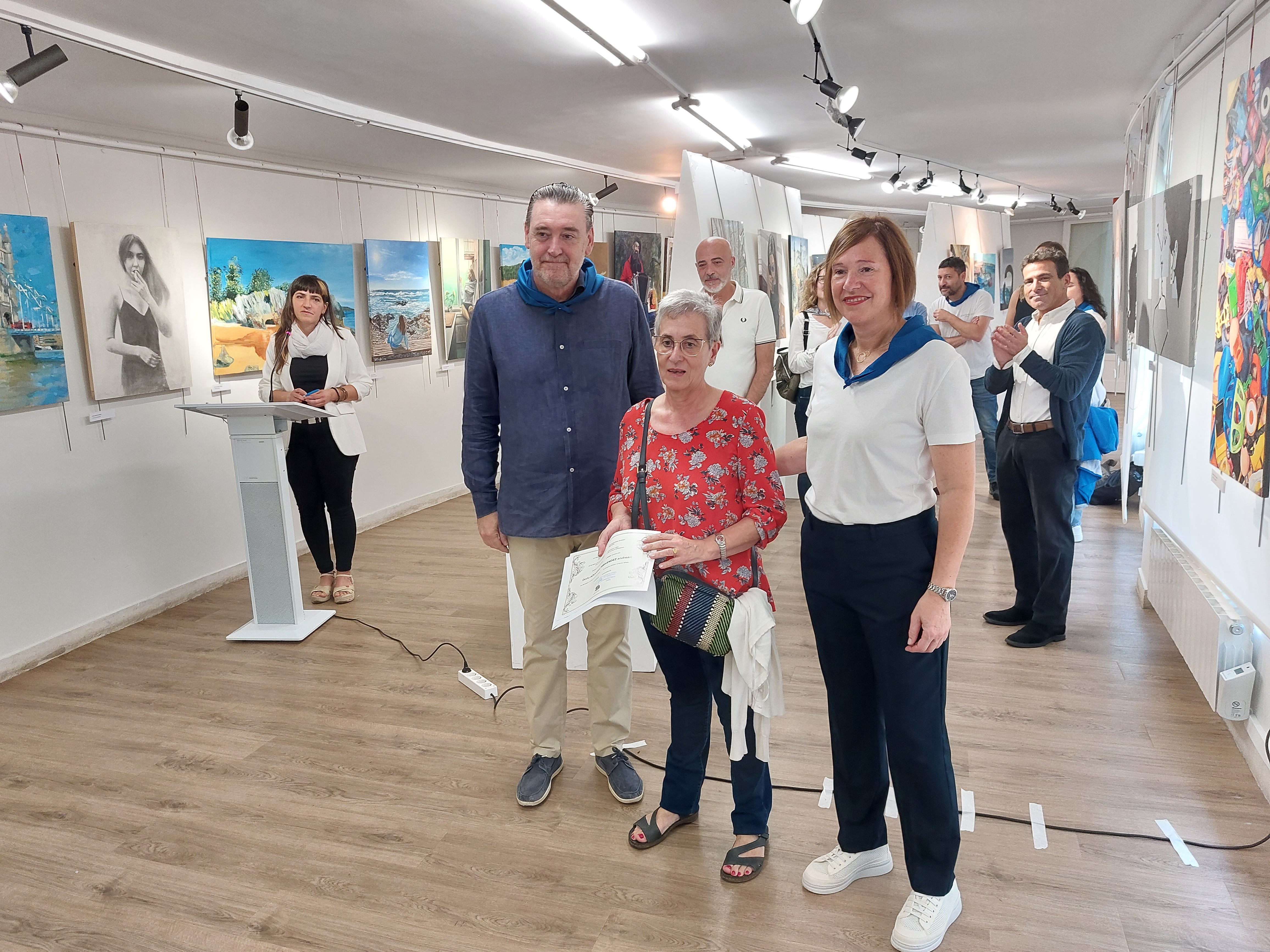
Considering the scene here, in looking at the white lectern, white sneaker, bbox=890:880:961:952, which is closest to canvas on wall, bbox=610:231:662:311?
the white lectern

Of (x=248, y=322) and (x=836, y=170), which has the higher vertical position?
(x=836, y=170)

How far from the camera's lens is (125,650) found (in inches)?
191

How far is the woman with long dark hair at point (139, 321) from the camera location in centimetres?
523

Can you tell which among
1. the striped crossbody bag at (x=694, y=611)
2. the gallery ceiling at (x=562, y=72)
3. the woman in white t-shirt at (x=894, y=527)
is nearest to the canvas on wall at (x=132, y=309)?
the gallery ceiling at (x=562, y=72)

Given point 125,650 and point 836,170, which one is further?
point 836,170

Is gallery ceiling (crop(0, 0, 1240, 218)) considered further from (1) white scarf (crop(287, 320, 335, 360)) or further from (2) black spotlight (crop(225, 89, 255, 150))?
(1) white scarf (crop(287, 320, 335, 360))

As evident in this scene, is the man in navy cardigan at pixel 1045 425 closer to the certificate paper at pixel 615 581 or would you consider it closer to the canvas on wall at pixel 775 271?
the certificate paper at pixel 615 581

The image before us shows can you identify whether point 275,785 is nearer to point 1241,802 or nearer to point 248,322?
point 1241,802

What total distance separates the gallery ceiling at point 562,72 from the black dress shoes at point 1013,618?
3.07m

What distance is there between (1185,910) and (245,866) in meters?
2.80

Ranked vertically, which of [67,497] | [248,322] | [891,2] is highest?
[891,2]

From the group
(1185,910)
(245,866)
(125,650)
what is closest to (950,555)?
(1185,910)

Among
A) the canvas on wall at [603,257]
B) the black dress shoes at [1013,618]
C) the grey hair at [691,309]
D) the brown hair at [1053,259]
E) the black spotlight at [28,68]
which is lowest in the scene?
the black dress shoes at [1013,618]

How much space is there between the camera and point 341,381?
213 inches
